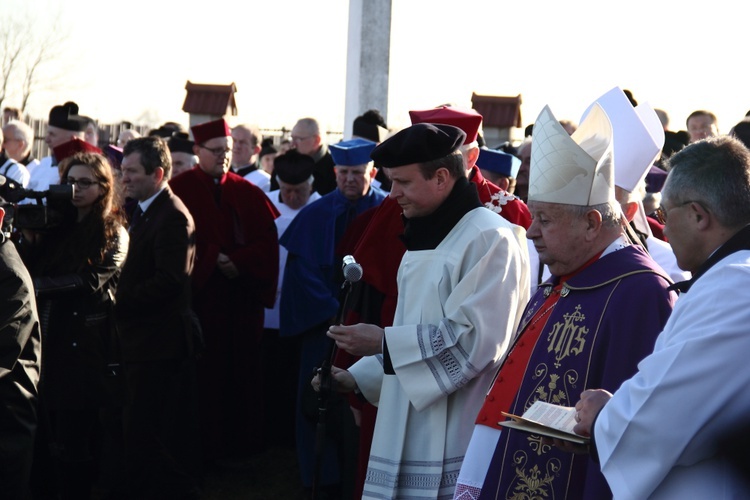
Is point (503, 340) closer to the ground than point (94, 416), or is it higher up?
higher up

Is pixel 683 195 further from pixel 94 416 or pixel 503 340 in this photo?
pixel 94 416

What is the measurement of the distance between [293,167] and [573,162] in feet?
17.6

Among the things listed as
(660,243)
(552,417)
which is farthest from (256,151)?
(552,417)

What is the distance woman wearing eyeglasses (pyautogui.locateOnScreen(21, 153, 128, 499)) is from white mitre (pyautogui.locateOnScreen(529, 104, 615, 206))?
3282 millimetres

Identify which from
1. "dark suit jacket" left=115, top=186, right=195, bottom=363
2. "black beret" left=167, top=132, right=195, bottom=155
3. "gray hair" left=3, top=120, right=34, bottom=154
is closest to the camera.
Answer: "dark suit jacket" left=115, top=186, right=195, bottom=363

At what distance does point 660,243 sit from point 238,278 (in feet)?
11.0

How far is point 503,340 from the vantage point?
4.47 metres

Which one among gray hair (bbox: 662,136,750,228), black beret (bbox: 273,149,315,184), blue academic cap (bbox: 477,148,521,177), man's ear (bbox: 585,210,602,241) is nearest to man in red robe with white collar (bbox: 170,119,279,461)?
black beret (bbox: 273,149,315,184)

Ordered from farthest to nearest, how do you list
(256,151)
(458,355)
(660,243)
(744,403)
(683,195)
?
(256,151) → (660,243) → (458,355) → (683,195) → (744,403)

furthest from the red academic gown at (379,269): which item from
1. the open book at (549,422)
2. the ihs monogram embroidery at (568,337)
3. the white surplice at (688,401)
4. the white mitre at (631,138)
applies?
the white surplice at (688,401)

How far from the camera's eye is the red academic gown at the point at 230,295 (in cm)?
812

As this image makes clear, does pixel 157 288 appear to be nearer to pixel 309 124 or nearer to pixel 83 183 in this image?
pixel 83 183

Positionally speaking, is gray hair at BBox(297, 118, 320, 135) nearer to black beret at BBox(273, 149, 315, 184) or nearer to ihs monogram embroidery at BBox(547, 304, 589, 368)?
black beret at BBox(273, 149, 315, 184)

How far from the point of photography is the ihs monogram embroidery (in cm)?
363
